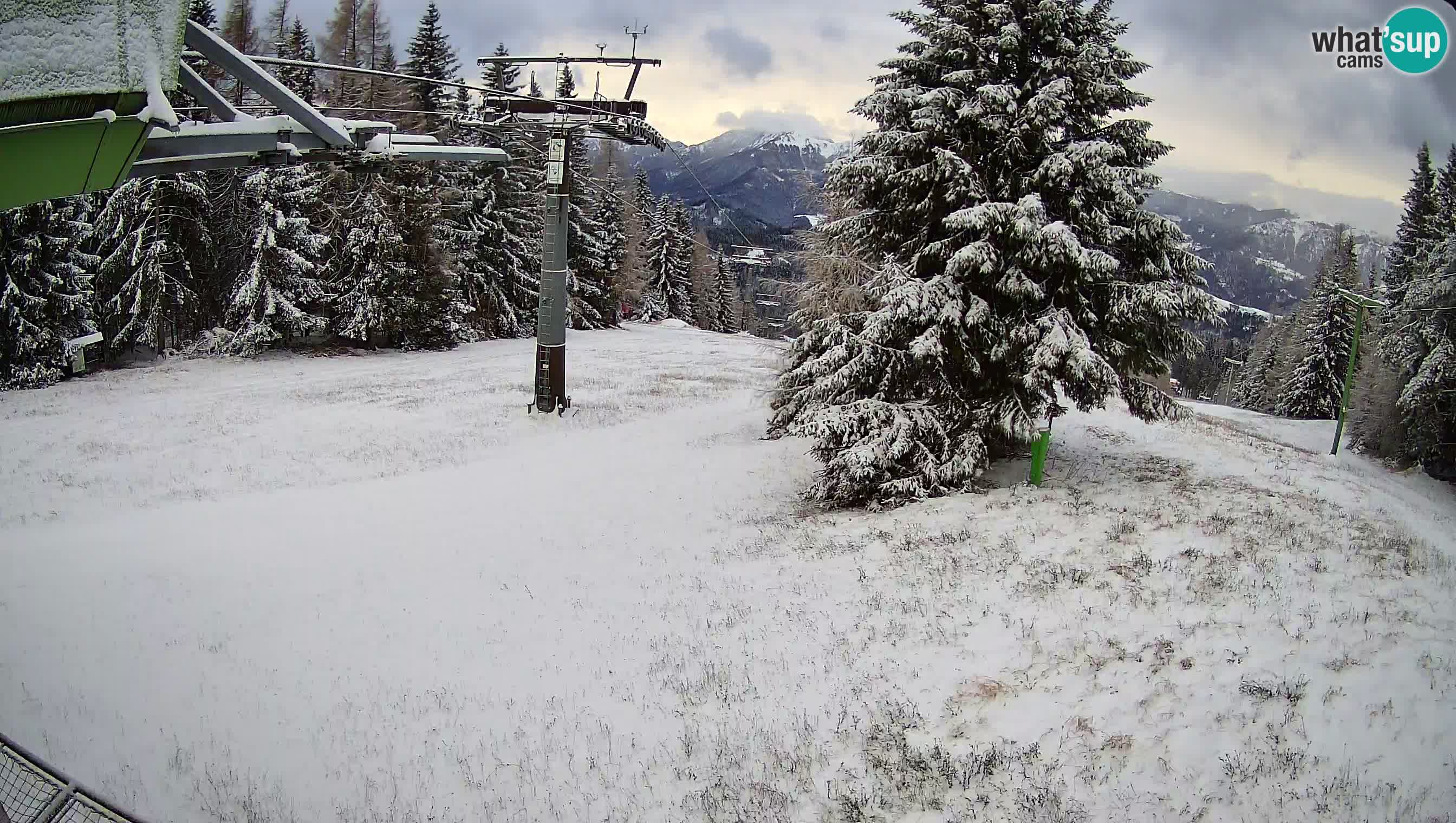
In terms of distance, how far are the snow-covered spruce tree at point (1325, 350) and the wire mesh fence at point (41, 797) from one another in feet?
179

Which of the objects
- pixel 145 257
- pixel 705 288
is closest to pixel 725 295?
pixel 705 288

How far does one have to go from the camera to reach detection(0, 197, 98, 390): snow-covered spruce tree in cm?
2572

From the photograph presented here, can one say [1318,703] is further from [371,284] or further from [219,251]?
[219,251]

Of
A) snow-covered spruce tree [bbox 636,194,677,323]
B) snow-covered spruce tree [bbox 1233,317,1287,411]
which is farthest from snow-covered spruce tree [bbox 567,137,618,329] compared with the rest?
snow-covered spruce tree [bbox 1233,317,1287,411]

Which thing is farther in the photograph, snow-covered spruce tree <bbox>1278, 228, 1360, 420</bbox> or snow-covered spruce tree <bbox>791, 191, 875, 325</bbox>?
snow-covered spruce tree <bbox>1278, 228, 1360, 420</bbox>

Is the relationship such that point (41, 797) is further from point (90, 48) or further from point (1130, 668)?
point (1130, 668)

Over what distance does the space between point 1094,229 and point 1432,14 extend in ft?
24.2

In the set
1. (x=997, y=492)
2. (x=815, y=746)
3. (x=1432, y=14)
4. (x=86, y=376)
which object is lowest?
(x=86, y=376)

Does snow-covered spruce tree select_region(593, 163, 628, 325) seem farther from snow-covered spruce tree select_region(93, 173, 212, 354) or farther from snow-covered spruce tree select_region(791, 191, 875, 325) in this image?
snow-covered spruce tree select_region(791, 191, 875, 325)

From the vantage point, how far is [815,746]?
6.37 meters

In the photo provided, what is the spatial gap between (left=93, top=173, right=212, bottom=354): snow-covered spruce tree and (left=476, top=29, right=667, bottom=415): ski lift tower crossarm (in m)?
18.4

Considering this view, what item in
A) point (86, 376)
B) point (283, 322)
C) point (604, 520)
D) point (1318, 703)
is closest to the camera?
point (1318, 703)

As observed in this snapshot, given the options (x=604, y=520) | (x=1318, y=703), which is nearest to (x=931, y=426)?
(x=604, y=520)

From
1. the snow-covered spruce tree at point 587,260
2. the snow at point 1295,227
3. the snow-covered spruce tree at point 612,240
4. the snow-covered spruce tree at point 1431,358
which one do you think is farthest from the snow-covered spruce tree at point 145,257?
the snow-covered spruce tree at point 1431,358
